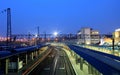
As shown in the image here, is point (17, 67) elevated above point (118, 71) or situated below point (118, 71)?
below

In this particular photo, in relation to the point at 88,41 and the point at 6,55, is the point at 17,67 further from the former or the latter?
the point at 88,41

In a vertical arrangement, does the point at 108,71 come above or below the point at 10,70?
above

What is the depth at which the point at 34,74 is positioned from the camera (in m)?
50.2

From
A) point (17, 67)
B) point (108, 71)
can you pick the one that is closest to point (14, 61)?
point (17, 67)

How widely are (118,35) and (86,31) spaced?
190 feet

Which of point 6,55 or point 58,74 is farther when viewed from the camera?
point 58,74

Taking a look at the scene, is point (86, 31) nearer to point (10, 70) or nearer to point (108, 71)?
point (10, 70)

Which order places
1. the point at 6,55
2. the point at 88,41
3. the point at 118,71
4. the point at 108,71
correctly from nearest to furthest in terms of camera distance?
the point at 118,71
the point at 108,71
the point at 6,55
the point at 88,41

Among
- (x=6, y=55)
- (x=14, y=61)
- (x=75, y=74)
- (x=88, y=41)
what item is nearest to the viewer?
(x=6, y=55)

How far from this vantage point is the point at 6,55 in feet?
150

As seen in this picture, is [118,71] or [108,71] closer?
[118,71]

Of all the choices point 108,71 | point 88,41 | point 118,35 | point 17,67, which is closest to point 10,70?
point 17,67

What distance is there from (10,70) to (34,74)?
17.3 ft

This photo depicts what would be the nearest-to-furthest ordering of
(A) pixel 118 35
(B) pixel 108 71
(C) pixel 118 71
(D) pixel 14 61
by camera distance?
(C) pixel 118 71, (B) pixel 108 71, (D) pixel 14 61, (A) pixel 118 35
